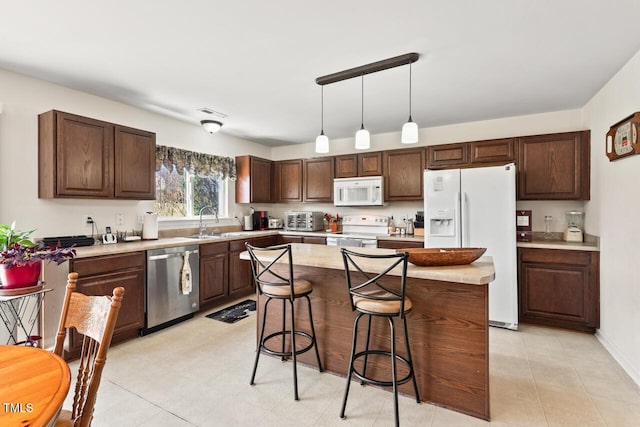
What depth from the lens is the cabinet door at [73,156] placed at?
2.72m

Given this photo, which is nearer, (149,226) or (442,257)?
(442,257)

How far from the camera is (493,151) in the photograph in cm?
380

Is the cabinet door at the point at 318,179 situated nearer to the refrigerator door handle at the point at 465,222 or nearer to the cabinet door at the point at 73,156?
the refrigerator door handle at the point at 465,222

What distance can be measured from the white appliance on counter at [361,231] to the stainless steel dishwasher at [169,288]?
1.88 meters

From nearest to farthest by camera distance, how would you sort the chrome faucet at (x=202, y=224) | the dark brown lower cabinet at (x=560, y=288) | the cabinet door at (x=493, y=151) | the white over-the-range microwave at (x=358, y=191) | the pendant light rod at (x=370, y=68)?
the pendant light rod at (x=370, y=68) → the dark brown lower cabinet at (x=560, y=288) → the cabinet door at (x=493, y=151) → the chrome faucet at (x=202, y=224) → the white over-the-range microwave at (x=358, y=191)

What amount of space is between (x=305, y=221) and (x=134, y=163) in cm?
249

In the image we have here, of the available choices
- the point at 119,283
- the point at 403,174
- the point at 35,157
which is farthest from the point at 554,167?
the point at 35,157

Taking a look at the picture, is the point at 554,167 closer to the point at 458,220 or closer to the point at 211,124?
the point at 458,220

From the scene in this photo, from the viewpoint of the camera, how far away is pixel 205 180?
15.1 feet

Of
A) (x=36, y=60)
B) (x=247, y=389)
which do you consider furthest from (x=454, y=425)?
(x=36, y=60)

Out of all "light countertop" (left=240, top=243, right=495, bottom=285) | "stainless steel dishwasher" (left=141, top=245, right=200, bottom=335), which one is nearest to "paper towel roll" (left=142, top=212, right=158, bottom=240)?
"stainless steel dishwasher" (left=141, top=245, right=200, bottom=335)

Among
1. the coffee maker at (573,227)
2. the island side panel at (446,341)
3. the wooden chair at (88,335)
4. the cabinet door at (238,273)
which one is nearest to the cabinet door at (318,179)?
the cabinet door at (238,273)

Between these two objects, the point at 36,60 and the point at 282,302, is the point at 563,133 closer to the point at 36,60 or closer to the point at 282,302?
the point at 282,302

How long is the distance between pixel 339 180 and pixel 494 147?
2.11 metres
